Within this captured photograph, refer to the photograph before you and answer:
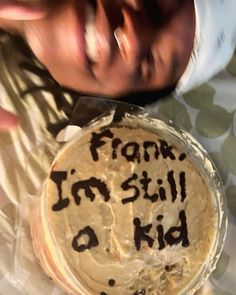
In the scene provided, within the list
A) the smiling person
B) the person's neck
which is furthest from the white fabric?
the person's neck

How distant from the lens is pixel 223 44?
700 mm

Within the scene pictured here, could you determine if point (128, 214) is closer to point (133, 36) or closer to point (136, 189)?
point (136, 189)

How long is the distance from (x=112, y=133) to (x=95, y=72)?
0.20ft

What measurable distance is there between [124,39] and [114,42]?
0.01 m

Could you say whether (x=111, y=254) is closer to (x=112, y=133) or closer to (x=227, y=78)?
(x=112, y=133)

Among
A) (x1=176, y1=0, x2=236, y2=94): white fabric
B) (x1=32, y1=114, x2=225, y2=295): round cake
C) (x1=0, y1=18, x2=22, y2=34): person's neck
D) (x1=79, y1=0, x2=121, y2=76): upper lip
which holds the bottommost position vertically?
(x1=32, y1=114, x2=225, y2=295): round cake

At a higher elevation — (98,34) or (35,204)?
(98,34)

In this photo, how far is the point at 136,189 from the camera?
2.25ft

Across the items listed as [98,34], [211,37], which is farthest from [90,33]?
[211,37]

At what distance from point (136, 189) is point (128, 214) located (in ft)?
0.08

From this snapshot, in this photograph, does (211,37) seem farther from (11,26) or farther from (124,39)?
(11,26)

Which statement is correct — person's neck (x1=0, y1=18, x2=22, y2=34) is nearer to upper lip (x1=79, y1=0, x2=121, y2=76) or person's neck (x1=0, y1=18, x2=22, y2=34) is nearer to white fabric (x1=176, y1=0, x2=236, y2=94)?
upper lip (x1=79, y1=0, x2=121, y2=76)

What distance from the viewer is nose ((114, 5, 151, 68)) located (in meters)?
0.68

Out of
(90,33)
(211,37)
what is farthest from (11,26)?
(211,37)
